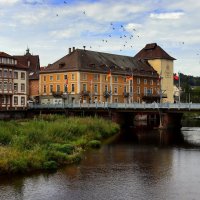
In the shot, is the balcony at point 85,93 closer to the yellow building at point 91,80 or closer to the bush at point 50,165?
the yellow building at point 91,80

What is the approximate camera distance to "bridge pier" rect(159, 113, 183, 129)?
3211 inches

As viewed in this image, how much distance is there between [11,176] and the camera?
112 ft

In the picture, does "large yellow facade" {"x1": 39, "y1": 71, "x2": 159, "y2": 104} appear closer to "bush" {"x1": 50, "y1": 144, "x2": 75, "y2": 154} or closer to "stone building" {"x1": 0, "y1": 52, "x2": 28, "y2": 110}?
"stone building" {"x1": 0, "y1": 52, "x2": 28, "y2": 110}

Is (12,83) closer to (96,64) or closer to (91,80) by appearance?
(91,80)

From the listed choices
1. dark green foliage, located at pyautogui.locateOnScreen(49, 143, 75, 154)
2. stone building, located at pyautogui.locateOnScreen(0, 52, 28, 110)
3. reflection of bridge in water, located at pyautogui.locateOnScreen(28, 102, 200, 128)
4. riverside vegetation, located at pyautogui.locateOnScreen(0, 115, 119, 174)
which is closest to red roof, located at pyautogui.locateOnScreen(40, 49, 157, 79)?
stone building, located at pyautogui.locateOnScreen(0, 52, 28, 110)

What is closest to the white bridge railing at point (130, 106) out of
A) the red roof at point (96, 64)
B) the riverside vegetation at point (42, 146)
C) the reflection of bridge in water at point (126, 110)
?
the reflection of bridge in water at point (126, 110)

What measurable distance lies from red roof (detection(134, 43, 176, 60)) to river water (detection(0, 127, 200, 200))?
2997 inches

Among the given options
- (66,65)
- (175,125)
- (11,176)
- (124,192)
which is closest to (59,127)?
(11,176)

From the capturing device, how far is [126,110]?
271ft

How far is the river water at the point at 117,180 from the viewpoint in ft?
97.3

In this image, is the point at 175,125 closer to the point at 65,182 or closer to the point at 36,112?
the point at 36,112

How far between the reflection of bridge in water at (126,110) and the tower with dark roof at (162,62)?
110 feet

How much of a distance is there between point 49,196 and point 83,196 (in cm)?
221

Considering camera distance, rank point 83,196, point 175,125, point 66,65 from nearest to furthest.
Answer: point 83,196, point 175,125, point 66,65
